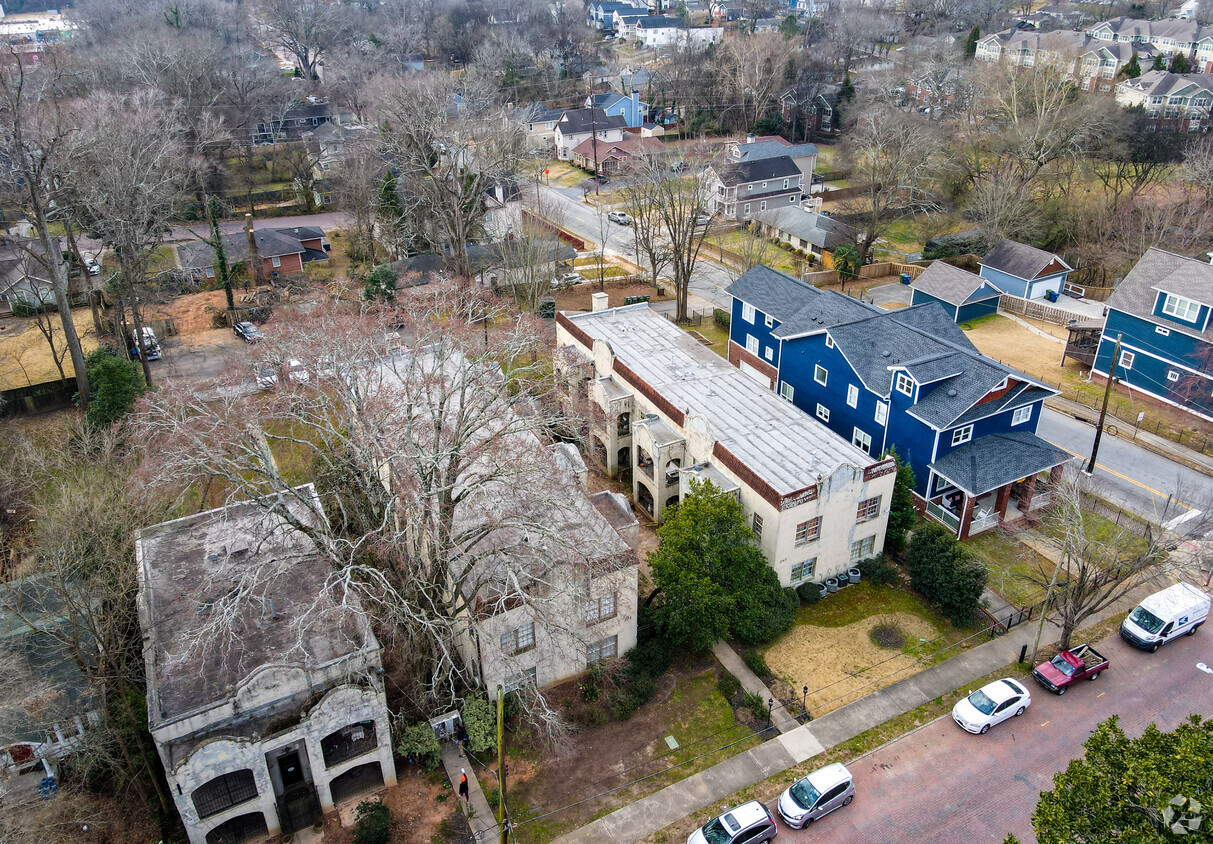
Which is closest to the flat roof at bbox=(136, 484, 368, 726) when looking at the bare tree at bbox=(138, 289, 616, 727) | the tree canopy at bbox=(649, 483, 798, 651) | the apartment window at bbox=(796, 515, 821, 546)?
the bare tree at bbox=(138, 289, 616, 727)

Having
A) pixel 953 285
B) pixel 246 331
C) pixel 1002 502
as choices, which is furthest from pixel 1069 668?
pixel 246 331

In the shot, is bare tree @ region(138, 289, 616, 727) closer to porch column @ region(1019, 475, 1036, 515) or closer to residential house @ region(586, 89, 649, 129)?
porch column @ region(1019, 475, 1036, 515)

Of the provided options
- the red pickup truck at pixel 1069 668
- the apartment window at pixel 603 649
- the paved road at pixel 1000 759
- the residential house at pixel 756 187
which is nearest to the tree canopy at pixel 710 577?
the apartment window at pixel 603 649

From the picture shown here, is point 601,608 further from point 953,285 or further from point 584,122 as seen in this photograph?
point 584,122

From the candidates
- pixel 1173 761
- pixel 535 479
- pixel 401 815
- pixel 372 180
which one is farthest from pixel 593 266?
pixel 1173 761

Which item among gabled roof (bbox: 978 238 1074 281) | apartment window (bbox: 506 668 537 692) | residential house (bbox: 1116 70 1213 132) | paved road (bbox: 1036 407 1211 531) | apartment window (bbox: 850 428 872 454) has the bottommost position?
paved road (bbox: 1036 407 1211 531)

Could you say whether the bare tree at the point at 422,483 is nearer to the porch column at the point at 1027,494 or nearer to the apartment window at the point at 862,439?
the apartment window at the point at 862,439
